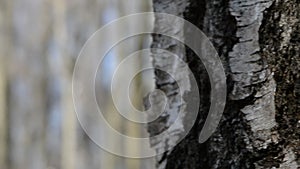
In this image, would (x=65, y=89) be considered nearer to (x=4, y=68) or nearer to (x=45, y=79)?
(x=45, y=79)

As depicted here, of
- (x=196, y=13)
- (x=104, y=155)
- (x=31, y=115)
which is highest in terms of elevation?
(x=196, y=13)

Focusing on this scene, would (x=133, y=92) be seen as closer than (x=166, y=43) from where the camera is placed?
No

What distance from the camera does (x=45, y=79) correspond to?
4.56 ft

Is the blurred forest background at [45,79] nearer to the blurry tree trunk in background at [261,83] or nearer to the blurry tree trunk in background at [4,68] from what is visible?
the blurry tree trunk in background at [4,68]

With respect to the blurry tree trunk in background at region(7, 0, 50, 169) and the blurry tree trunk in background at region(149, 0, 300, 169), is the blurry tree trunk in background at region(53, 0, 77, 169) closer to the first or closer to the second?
the blurry tree trunk in background at region(7, 0, 50, 169)

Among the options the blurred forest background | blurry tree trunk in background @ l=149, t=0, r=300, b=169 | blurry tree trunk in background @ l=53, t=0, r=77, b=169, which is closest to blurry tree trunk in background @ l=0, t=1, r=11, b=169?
the blurred forest background

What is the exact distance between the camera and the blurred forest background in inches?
53.5

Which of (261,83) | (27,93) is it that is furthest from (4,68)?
(261,83)

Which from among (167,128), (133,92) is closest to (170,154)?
(167,128)

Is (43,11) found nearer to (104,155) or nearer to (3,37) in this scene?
(3,37)

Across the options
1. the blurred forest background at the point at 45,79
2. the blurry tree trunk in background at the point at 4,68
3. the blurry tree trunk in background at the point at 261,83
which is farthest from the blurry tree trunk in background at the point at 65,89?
the blurry tree trunk in background at the point at 261,83

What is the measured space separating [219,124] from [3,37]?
1.09 m

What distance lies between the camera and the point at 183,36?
1.29 ft

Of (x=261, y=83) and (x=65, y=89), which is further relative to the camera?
(x=65, y=89)
